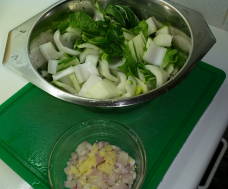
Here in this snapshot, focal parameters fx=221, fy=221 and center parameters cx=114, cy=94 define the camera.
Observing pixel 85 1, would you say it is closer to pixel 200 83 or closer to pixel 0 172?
pixel 200 83

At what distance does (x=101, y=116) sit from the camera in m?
1.05

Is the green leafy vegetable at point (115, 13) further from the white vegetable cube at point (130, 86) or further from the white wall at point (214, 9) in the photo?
the white wall at point (214, 9)

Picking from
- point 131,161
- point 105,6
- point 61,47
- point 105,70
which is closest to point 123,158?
point 131,161

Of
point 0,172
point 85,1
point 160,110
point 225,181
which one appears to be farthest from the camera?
point 225,181

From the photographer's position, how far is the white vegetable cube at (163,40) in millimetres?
1046

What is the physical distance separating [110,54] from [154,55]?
21cm

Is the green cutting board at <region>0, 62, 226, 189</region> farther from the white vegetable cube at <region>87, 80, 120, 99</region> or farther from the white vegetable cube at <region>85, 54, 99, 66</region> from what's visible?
the white vegetable cube at <region>85, 54, 99, 66</region>

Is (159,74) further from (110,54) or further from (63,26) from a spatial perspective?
(63,26)

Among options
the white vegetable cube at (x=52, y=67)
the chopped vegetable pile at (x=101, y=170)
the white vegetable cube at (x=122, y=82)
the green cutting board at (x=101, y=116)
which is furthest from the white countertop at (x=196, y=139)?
the white vegetable cube at (x=122, y=82)

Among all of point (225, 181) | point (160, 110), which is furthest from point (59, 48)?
point (225, 181)

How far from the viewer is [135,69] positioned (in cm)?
104

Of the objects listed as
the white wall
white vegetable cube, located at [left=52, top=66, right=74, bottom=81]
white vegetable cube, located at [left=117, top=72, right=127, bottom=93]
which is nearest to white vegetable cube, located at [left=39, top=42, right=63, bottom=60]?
white vegetable cube, located at [left=52, top=66, right=74, bottom=81]

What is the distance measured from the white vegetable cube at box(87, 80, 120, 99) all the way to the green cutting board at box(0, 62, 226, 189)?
0.22 ft

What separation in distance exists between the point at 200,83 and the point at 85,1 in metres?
0.73
